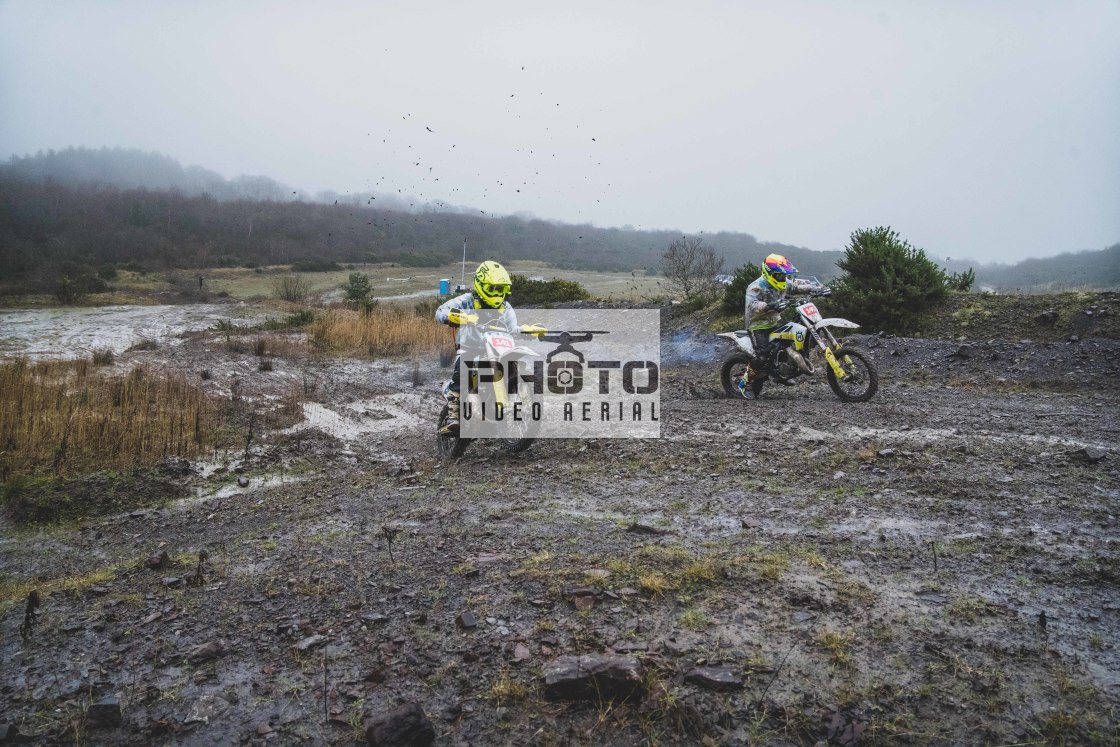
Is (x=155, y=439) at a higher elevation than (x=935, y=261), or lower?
lower

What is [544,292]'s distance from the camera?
77.4 feet

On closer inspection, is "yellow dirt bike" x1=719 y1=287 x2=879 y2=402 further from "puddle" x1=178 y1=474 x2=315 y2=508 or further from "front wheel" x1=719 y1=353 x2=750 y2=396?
"puddle" x1=178 y1=474 x2=315 y2=508

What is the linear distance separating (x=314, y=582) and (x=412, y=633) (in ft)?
3.23

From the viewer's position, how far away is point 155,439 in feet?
24.8

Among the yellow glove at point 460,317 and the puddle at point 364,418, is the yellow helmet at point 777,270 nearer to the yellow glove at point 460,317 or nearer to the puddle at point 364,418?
the yellow glove at point 460,317

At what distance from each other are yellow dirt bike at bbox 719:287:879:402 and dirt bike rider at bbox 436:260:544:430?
162 inches

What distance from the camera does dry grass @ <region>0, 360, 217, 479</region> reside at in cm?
689

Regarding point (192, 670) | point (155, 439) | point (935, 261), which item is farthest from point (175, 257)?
point (192, 670)

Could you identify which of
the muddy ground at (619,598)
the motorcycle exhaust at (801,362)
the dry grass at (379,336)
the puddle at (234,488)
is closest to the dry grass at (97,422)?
the muddy ground at (619,598)

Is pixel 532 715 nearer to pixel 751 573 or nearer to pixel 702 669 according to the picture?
pixel 702 669

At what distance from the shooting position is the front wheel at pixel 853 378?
866cm

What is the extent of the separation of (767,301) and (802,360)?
1016 mm

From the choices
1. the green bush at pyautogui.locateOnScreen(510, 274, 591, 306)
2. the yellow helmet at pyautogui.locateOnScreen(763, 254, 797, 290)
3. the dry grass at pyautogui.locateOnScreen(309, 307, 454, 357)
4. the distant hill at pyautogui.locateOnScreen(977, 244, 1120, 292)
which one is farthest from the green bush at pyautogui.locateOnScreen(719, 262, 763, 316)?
the distant hill at pyautogui.locateOnScreen(977, 244, 1120, 292)

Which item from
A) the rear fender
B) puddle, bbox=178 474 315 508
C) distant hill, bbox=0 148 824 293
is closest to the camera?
puddle, bbox=178 474 315 508
